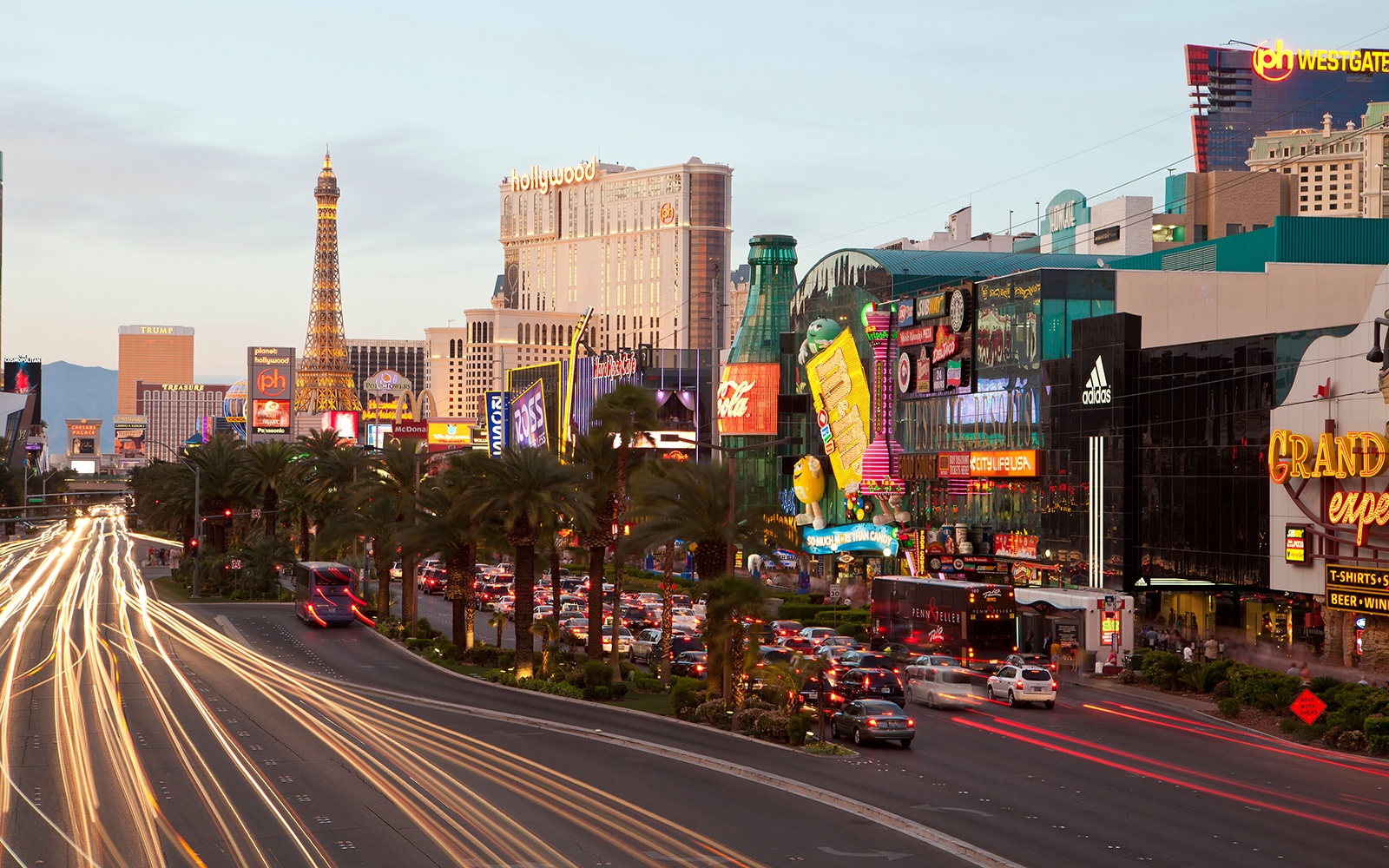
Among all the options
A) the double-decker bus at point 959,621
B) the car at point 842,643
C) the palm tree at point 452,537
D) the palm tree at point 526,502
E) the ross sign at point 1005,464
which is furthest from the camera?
the ross sign at point 1005,464

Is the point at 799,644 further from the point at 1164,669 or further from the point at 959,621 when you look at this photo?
the point at 1164,669

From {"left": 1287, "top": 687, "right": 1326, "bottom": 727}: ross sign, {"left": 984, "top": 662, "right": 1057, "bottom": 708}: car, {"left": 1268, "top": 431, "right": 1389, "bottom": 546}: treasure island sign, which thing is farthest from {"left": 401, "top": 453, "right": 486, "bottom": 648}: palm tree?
{"left": 1268, "top": 431, "right": 1389, "bottom": 546}: treasure island sign

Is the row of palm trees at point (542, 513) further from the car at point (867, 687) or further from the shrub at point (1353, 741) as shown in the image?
the shrub at point (1353, 741)

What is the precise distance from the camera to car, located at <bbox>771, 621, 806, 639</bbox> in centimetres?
6259

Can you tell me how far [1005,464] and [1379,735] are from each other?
4190cm

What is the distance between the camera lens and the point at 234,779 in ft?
98.4

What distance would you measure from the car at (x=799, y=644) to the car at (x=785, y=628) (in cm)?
135

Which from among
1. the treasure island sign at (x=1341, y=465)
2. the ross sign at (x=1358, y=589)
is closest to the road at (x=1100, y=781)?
the ross sign at (x=1358, y=589)

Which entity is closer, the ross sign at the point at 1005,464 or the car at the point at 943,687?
the car at the point at 943,687

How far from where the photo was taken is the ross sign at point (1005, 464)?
74.8 m

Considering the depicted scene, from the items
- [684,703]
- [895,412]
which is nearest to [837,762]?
[684,703]

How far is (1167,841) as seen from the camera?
24.7m

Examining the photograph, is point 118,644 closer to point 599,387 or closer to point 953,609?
point 953,609

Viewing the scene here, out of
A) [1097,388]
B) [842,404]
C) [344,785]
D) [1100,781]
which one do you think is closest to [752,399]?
[842,404]
